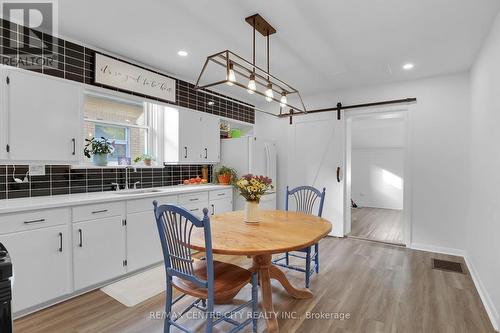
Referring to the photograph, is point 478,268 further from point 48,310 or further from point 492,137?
point 48,310

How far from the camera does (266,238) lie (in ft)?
6.08

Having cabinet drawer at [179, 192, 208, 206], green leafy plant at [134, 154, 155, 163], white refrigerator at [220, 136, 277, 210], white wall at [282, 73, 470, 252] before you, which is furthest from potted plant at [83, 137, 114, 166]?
white wall at [282, 73, 470, 252]

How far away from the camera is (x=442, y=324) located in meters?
2.09

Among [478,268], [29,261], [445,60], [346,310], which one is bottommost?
[346,310]

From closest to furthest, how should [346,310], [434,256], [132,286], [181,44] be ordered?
[346,310] < [132,286] < [181,44] < [434,256]

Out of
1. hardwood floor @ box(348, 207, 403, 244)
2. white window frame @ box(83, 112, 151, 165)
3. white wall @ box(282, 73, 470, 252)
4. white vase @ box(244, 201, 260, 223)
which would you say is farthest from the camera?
hardwood floor @ box(348, 207, 403, 244)

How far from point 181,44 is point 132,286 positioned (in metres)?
2.66

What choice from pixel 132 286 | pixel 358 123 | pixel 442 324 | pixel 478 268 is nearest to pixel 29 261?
pixel 132 286

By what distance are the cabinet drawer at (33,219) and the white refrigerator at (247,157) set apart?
8.35ft

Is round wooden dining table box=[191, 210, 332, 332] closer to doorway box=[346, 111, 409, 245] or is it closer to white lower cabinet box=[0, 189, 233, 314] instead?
white lower cabinet box=[0, 189, 233, 314]

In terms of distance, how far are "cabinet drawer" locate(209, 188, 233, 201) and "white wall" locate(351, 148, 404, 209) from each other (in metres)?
4.86

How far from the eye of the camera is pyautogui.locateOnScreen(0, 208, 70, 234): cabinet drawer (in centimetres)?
201

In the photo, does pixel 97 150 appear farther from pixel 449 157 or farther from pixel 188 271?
pixel 449 157

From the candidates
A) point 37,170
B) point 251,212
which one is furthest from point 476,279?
point 37,170
